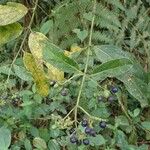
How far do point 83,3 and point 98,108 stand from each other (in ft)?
1.85

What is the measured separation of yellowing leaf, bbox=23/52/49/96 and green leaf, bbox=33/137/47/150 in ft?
2.32

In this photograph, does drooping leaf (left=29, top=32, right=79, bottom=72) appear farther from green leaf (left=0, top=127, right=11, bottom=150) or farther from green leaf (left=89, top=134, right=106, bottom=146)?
green leaf (left=89, top=134, right=106, bottom=146)

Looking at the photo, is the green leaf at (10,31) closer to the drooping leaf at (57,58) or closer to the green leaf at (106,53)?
the drooping leaf at (57,58)

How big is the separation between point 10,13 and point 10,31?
0.24 ft

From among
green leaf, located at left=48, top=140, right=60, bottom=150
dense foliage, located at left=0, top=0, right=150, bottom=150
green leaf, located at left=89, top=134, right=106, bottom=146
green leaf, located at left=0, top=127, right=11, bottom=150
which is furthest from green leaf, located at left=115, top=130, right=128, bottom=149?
green leaf, located at left=0, top=127, right=11, bottom=150

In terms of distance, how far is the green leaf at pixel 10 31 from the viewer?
166 cm

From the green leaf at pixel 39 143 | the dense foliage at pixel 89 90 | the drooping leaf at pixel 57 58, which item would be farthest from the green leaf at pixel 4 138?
the drooping leaf at pixel 57 58

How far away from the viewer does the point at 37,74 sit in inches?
64.4

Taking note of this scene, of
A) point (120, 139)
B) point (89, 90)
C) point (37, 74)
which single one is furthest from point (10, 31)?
point (120, 139)

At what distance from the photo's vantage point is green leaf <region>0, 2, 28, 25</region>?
5.25ft

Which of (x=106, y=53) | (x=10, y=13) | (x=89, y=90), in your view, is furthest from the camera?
(x=89, y=90)

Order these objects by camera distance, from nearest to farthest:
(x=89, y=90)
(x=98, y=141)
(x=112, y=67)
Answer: (x=112, y=67) < (x=98, y=141) < (x=89, y=90)

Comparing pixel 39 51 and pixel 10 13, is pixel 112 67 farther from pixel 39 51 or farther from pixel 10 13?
pixel 10 13

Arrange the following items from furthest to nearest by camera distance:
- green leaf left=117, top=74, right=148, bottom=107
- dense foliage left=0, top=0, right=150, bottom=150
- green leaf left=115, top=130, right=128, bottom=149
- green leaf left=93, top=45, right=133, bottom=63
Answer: green leaf left=115, top=130, right=128, bottom=149, dense foliage left=0, top=0, right=150, bottom=150, green leaf left=117, top=74, right=148, bottom=107, green leaf left=93, top=45, right=133, bottom=63
